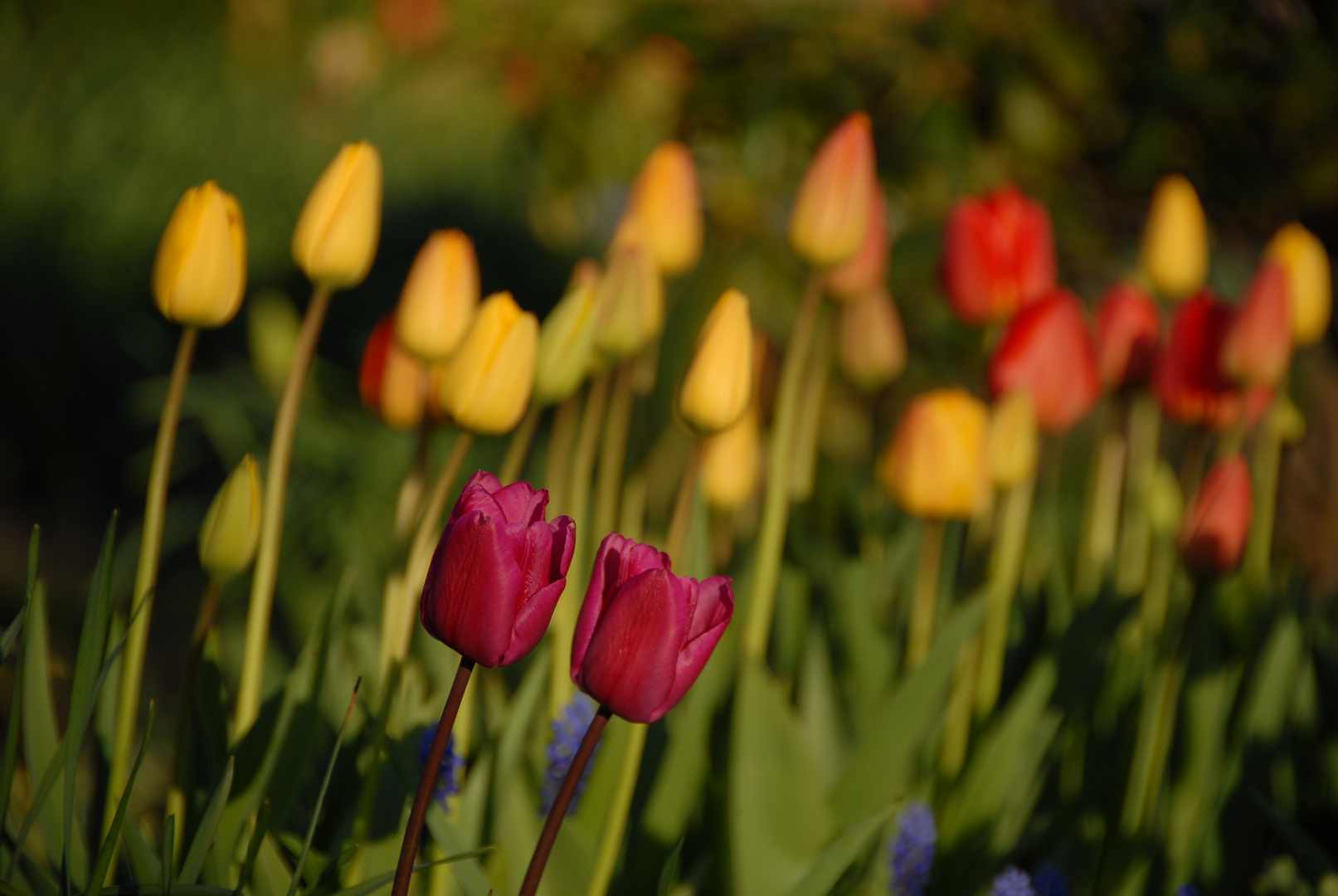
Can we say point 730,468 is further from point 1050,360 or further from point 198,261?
point 198,261

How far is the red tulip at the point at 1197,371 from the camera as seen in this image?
2.91 ft

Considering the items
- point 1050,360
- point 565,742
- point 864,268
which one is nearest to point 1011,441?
point 1050,360

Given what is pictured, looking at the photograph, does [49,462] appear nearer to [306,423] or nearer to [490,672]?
[306,423]

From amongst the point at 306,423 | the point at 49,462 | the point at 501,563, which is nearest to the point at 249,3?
the point at 49,462

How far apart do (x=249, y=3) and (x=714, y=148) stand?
291cm

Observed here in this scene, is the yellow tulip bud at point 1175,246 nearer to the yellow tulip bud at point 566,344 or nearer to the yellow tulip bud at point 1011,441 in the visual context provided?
the yellow tulip bud at point 1011,441

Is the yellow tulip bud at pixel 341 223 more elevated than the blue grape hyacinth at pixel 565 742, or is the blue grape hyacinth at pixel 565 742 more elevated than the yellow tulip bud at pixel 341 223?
the yellow tulip bud at pixel 341 223

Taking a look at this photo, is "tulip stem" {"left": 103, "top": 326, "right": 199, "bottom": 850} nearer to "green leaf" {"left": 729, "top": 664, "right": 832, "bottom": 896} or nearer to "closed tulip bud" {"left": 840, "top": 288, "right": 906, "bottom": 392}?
"green leaf" {"left": 729, "top": 664, "right": 832, "bottom": 896}

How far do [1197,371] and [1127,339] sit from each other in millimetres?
64

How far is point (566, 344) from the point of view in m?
0.61

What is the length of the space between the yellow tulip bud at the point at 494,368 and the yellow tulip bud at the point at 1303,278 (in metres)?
0.70

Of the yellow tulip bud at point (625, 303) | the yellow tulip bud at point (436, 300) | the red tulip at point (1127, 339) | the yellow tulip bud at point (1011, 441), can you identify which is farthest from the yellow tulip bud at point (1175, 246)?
the yellow tulip bud at point (436, 300)

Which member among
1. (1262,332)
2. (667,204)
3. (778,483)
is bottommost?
(778,483)

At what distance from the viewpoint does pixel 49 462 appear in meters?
2.25
